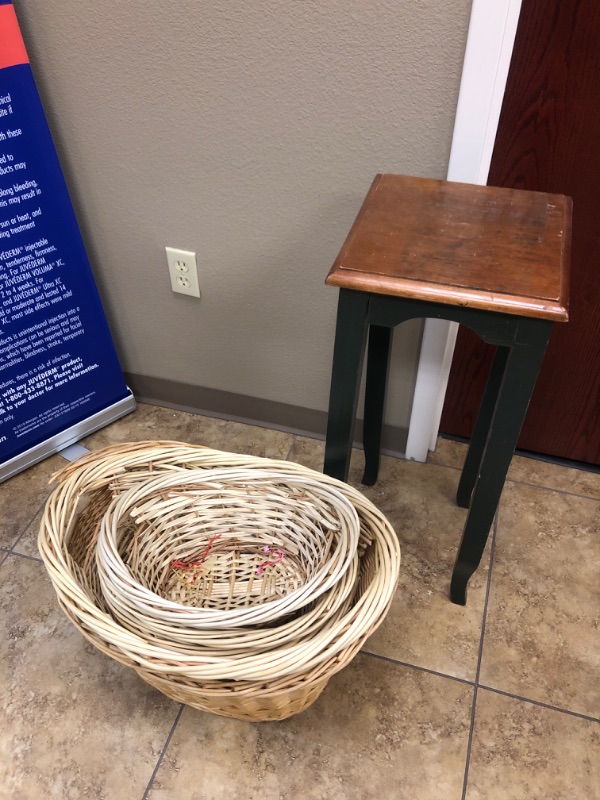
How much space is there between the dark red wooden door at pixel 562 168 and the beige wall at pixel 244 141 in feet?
0.42

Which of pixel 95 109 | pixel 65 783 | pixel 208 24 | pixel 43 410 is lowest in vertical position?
pixel 65 783

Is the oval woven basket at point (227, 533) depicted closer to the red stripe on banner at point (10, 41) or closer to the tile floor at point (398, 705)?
the tile floor at point (398, 705)

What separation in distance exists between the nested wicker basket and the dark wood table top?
353 mm

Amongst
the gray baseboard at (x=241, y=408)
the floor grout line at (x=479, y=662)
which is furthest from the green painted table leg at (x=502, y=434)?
the gray baseboard at (x=241, y=408)

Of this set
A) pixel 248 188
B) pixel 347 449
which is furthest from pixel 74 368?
pixel 347 449

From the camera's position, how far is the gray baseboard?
147cm

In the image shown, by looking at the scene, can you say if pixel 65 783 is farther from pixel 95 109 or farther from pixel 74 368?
pixel 95 109

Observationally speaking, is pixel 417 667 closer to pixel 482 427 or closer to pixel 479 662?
pixel 479 662

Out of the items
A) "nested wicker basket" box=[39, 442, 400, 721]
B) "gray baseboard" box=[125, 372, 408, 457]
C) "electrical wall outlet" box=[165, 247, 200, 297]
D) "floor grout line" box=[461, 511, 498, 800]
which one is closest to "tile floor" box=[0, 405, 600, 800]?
"floor grout line" box=[461, 511, 498, 800]

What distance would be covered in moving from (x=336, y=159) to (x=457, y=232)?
342 millimetres

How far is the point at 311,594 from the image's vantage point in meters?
0.87

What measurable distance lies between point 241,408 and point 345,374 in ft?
2.23

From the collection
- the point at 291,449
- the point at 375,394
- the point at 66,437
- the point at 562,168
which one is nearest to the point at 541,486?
the point at 375,394

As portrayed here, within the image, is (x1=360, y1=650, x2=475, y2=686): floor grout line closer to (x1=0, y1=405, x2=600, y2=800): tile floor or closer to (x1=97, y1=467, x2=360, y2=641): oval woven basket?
(x1=0, y1=405, x2=600, y2=800): tile floor
